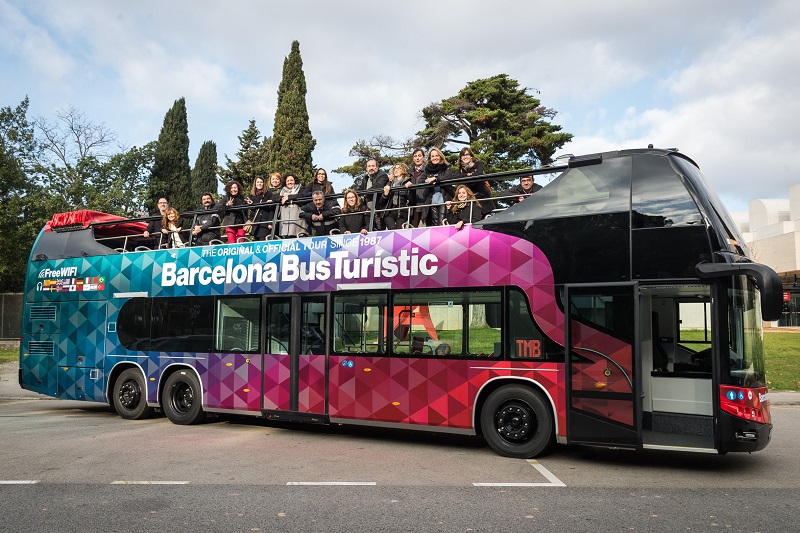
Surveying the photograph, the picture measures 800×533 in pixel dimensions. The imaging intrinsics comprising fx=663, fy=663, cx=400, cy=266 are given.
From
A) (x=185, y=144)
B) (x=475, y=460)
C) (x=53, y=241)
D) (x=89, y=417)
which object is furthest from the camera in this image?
(x=185, y=144)

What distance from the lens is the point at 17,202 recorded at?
28.3 meters

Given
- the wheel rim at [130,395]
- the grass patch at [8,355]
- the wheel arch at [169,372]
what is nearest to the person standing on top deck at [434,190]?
the wheel arch at [169,372]

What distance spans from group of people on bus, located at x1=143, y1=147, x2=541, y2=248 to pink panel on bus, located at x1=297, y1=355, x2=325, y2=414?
6.86 ft

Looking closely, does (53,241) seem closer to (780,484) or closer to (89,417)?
(89,417)

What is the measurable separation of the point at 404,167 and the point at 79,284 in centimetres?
698

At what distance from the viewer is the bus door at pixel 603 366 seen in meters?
7.67

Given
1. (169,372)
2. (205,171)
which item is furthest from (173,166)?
(169,372)

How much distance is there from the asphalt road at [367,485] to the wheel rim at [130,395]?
1648mm

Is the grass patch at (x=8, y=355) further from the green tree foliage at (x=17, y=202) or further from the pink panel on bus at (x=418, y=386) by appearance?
the pink panel on bus at (x=418, y=386)

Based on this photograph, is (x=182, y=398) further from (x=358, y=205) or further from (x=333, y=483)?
(x=333, y=483)

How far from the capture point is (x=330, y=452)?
8.99 metres

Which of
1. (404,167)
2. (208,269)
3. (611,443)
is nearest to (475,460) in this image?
(611,443)

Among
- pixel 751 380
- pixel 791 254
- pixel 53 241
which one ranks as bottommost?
pixel 751 380

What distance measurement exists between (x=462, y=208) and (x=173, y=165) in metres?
42.3
